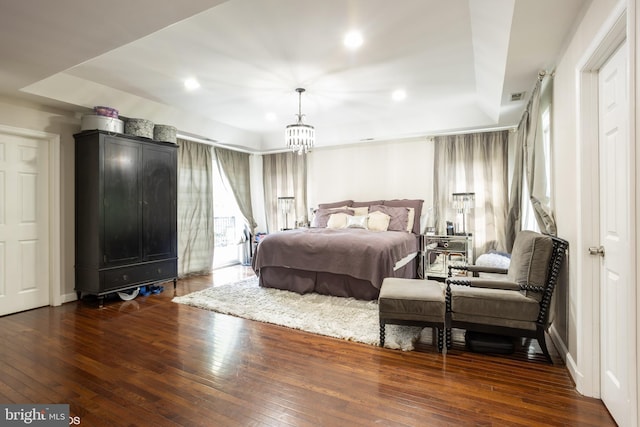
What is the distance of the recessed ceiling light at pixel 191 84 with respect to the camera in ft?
11.7

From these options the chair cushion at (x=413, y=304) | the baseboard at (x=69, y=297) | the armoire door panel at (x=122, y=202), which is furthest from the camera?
the baseboard at (x=69, y=297)

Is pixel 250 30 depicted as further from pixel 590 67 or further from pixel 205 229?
pixel 205 229

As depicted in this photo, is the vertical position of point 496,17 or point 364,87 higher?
point 364,87

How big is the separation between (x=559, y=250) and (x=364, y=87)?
2747mm

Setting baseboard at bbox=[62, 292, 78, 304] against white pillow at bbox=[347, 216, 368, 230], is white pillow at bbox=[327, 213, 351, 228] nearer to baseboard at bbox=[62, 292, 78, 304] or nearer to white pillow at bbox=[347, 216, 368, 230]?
white pillow at bbox=[347, 216, 368, 230]

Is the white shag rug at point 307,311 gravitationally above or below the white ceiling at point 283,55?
below

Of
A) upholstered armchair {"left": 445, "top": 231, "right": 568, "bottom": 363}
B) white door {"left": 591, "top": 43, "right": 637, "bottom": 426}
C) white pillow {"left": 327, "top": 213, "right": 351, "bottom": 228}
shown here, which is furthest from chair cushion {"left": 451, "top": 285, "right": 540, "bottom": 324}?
white pillow {"left": 327, "top": 213, "right": 351, "bottom": 228}

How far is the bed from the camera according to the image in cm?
360

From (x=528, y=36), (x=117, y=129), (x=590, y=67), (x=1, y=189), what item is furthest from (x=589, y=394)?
(x=1, y=189)

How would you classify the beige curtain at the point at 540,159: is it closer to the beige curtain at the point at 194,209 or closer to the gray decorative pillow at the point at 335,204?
the gray decorative pillow at the point at 335,204

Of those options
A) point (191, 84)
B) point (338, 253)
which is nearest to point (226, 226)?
point (191, 84)

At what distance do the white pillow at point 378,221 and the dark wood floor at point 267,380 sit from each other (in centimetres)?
245

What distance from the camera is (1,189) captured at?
11.0 feet

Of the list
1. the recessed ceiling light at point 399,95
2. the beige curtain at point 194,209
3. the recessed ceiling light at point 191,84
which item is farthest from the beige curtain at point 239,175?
the recessed ceiling light at point 399,95
